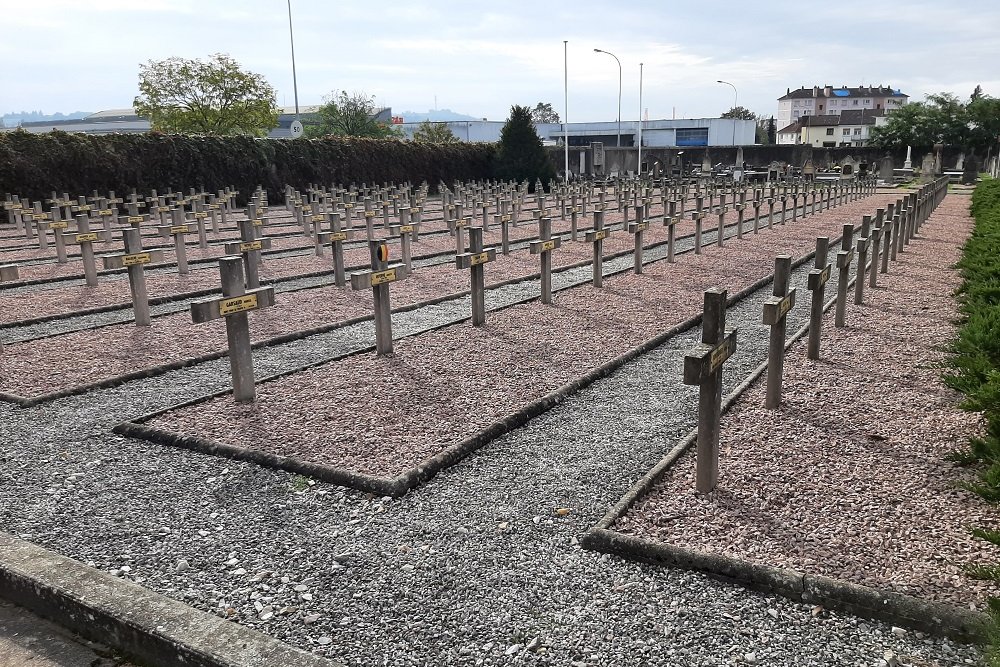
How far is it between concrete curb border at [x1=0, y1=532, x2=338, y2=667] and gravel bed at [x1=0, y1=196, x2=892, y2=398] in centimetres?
344

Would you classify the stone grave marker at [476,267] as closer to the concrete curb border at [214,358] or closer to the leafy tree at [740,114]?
the concrete curb border at [214,358]

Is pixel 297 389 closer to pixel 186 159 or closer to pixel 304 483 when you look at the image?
pixel 304 483

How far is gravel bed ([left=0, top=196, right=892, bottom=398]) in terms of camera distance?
689 centimetres

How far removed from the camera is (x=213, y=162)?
101 ft

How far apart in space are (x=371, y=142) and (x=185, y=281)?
1071 inches

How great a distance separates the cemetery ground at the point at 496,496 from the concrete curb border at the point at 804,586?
2.4 inches

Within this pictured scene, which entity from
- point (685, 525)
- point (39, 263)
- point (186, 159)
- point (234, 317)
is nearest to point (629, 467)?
point (685, 525)

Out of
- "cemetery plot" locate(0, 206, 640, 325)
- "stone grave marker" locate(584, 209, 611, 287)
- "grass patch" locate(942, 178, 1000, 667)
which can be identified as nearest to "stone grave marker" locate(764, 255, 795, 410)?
"grass patch" locate(942, 178, 1000, 667)

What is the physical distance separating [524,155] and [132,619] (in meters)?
39.1

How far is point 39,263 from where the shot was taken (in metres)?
14.6

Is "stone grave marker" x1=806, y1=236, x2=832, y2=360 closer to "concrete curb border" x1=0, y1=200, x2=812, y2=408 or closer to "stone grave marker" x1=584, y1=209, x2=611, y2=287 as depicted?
→ "concrete curb border" x1=0, y1=200, x2=812, y2=408

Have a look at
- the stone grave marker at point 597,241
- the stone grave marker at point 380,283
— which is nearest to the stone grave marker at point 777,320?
the stone grave marker at point 380,283

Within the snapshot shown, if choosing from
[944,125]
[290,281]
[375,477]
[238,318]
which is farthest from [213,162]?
[944,125]

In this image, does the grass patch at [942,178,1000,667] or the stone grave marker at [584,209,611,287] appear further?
the stone grave marker at [584,209,611,287]
